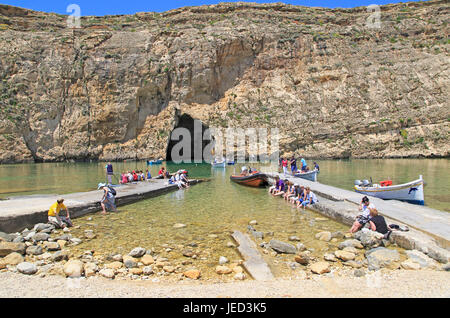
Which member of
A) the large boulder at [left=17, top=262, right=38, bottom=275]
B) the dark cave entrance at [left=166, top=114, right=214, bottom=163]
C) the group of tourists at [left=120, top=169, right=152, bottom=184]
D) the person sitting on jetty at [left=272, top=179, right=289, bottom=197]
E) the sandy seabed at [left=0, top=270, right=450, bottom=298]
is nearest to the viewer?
the sandy seabed at [left=0, top=270, right=450, bottom=298]

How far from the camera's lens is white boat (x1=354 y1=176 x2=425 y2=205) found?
12.0m

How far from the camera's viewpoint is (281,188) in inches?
613

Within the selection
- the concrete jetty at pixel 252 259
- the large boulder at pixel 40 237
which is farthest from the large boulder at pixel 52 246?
the concrete jetty at pixel 252 259

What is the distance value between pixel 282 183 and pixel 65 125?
48.5m

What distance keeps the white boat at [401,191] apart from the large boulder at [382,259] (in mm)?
7366

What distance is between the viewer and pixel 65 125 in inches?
2052

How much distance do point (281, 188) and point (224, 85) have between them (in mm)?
41722

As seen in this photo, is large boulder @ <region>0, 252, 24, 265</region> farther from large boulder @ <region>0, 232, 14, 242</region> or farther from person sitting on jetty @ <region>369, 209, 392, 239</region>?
person sitting on jetty @ <region>369, 209, 392, 239</region>

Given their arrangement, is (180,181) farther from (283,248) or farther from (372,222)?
(372,222)

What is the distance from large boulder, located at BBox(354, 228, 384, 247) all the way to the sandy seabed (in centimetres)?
172

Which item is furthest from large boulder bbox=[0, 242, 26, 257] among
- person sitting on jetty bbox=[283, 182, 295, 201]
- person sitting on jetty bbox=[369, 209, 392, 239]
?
person sitting on jetty bbox=[283, 182, 295, 201]

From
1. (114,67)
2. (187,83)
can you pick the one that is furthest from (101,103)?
(187,83)

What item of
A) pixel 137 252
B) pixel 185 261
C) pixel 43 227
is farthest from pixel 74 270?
pixel 43 227

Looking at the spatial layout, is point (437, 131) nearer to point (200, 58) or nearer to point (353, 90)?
point (353, 90)
